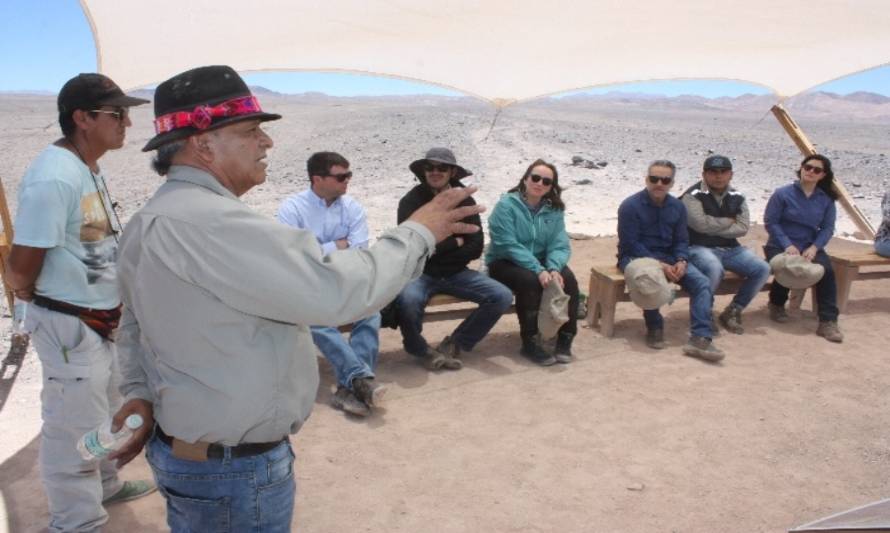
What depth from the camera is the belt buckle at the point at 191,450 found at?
1.67 m

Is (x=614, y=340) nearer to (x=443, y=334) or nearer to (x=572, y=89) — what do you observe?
(x=443, y=334)

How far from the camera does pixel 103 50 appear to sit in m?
3.94

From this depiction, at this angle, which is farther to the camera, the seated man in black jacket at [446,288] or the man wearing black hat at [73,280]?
the seated man in black jacket at [446,288]

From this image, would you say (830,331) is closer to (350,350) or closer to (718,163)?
(718,163)

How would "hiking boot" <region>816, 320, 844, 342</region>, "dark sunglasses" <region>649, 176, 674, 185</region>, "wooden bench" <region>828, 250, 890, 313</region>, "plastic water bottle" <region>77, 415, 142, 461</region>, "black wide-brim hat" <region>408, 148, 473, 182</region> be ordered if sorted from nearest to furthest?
"plastic water bottle" <region>77, 415, 142, 461</region> → "black wide-brim hat" <region>408, 148, 473, 182</region> → "dark sunglasses" <region>649, 176, 674, 185</region> → "hiking boot" <region>816, 320, 844, 342</region> → "wooden bench" <region>828, 250, 890, 313</region>

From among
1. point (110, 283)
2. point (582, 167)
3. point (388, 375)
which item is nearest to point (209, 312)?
point (110, 283)

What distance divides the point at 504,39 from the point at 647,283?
2.11 meters

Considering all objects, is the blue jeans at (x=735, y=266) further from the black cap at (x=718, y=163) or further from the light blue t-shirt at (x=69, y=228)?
the light blue t-shirt at (x=69, y=228)

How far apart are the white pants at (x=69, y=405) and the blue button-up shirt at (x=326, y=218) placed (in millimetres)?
2132

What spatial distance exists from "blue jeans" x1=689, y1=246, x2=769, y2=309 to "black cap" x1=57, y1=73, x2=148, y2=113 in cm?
454

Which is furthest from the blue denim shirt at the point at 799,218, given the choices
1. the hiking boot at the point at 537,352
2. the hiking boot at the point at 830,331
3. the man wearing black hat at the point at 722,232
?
the hiking boot at the point at 537,352

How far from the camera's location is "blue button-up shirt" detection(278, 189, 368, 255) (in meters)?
4.73

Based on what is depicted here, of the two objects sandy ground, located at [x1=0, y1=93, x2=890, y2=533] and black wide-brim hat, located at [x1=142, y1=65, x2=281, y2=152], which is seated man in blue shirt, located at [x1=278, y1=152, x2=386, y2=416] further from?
black wide-brim hat, located at [x1=142, y1=65, x2=281, y2=152]

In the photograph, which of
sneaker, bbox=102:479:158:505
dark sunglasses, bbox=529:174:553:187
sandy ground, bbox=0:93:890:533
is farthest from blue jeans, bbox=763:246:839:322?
sneaker, bbox=102:479:158:505
